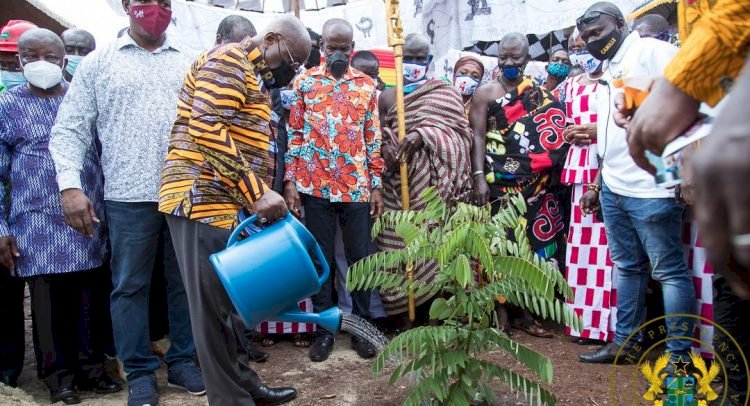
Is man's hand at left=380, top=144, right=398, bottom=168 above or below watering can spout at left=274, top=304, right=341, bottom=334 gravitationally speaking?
above

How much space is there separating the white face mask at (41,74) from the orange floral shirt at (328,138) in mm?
1350

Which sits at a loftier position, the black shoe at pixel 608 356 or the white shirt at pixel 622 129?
the white shirt at pixel 622 129

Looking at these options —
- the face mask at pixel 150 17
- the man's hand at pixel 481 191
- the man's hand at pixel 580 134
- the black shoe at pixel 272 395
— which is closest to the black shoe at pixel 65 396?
the black shoe at pixel 272 395

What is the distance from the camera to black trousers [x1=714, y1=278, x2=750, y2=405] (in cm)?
273

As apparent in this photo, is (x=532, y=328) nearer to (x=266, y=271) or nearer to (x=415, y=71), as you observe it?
(x=415, y=71)

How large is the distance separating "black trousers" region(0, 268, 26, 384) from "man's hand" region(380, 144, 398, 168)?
2269 mm

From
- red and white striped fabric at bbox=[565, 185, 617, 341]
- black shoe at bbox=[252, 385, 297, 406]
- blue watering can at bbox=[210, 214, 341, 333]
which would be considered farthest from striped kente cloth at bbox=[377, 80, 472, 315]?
blue watering can at bbox=[210, 214, 341, 333]

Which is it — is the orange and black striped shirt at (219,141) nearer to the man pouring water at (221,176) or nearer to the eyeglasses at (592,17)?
the man pouring water at (221,176)

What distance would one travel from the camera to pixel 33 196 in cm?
318

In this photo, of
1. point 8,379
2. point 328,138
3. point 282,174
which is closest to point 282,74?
point 328,138

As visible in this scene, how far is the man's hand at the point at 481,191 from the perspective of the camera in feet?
13.9

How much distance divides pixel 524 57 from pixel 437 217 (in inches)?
105

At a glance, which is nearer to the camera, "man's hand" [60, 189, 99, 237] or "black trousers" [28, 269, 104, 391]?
"man's hand" [60, 189, 99, 237]

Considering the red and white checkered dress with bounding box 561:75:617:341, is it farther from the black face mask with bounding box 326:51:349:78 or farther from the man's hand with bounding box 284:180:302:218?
the man's hand with bounding box 284:180:302:218
